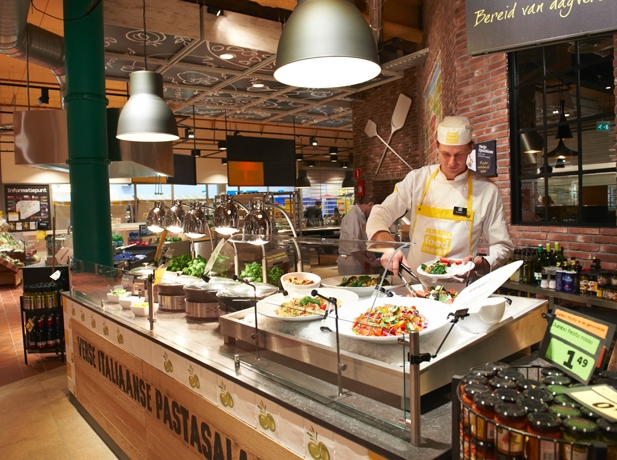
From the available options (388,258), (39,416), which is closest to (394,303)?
(388,258)

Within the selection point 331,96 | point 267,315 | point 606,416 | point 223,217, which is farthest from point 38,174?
point 606,416

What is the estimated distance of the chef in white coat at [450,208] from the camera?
8.65 ft

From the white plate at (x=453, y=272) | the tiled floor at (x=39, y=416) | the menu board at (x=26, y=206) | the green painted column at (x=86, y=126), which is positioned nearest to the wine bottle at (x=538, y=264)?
the white plate at (x=453, y=272)

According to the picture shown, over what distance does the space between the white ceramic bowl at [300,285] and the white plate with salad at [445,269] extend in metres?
0.56

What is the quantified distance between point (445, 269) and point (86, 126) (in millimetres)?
3950

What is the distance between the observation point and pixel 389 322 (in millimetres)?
1630

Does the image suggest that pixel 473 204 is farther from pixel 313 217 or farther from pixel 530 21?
pixel 313 217

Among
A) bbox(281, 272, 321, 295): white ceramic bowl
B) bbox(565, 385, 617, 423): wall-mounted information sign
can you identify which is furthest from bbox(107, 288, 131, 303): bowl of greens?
bbox(565, 385, 617, 423): wall-mounted information sign

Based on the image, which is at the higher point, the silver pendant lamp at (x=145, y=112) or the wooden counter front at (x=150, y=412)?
the silver pendant lamp at (x=145, y=112)

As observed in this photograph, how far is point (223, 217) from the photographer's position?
3092mm

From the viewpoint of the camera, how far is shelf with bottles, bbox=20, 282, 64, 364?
5.31 m

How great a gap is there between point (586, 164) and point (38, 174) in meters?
14.7

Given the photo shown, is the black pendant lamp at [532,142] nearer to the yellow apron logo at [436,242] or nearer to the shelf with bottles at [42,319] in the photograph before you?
the yellow apron logo at [436,242]

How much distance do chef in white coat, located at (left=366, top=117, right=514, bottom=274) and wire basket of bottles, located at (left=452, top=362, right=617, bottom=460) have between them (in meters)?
1.47
